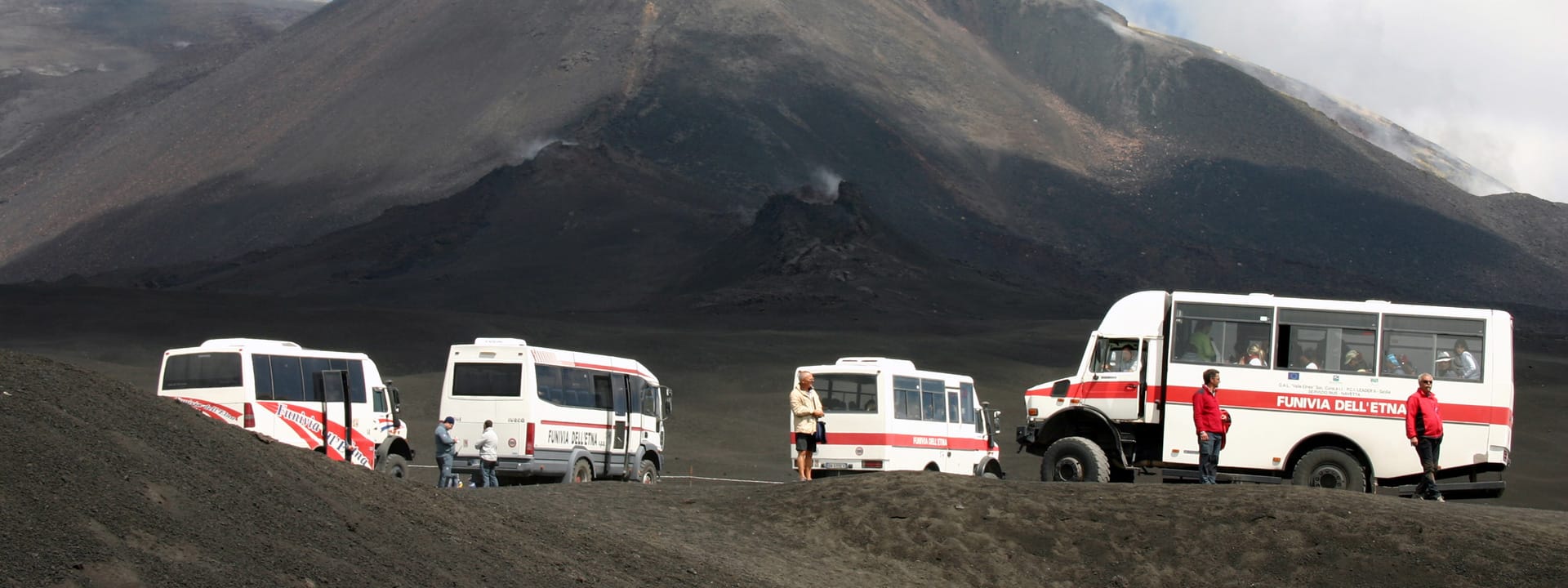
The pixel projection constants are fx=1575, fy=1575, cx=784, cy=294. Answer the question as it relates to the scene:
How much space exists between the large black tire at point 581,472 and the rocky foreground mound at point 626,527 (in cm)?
559

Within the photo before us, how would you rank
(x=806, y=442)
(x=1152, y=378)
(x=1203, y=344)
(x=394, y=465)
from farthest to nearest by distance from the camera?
1. (x=394, y=465)
2. (x=806, y=442)
3. (x=1152, y=378)
4. (x=1203, y=344)

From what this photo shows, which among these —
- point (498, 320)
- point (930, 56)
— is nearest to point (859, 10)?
point (930, 56)

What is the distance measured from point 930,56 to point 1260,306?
142 meters

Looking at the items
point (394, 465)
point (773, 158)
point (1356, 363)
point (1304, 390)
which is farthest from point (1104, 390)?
point (773, 158)

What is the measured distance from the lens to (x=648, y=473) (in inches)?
1133

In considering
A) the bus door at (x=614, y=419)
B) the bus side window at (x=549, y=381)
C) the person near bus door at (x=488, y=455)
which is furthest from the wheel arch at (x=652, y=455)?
the person near bus door at (x=488, y=455)

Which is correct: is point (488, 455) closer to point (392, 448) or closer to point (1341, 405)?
point (392, 448)

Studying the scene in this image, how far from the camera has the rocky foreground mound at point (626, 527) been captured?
34.0 feet

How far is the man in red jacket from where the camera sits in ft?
63.0

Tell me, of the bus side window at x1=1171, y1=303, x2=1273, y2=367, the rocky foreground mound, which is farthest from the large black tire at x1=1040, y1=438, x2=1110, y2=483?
the rocky foreground mound

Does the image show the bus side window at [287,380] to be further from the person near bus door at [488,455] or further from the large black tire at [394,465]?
the person near bus door at [488,455]

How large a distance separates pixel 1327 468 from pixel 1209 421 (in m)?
2.26

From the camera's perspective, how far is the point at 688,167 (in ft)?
427

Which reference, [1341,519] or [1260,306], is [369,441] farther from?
[1341,519]
